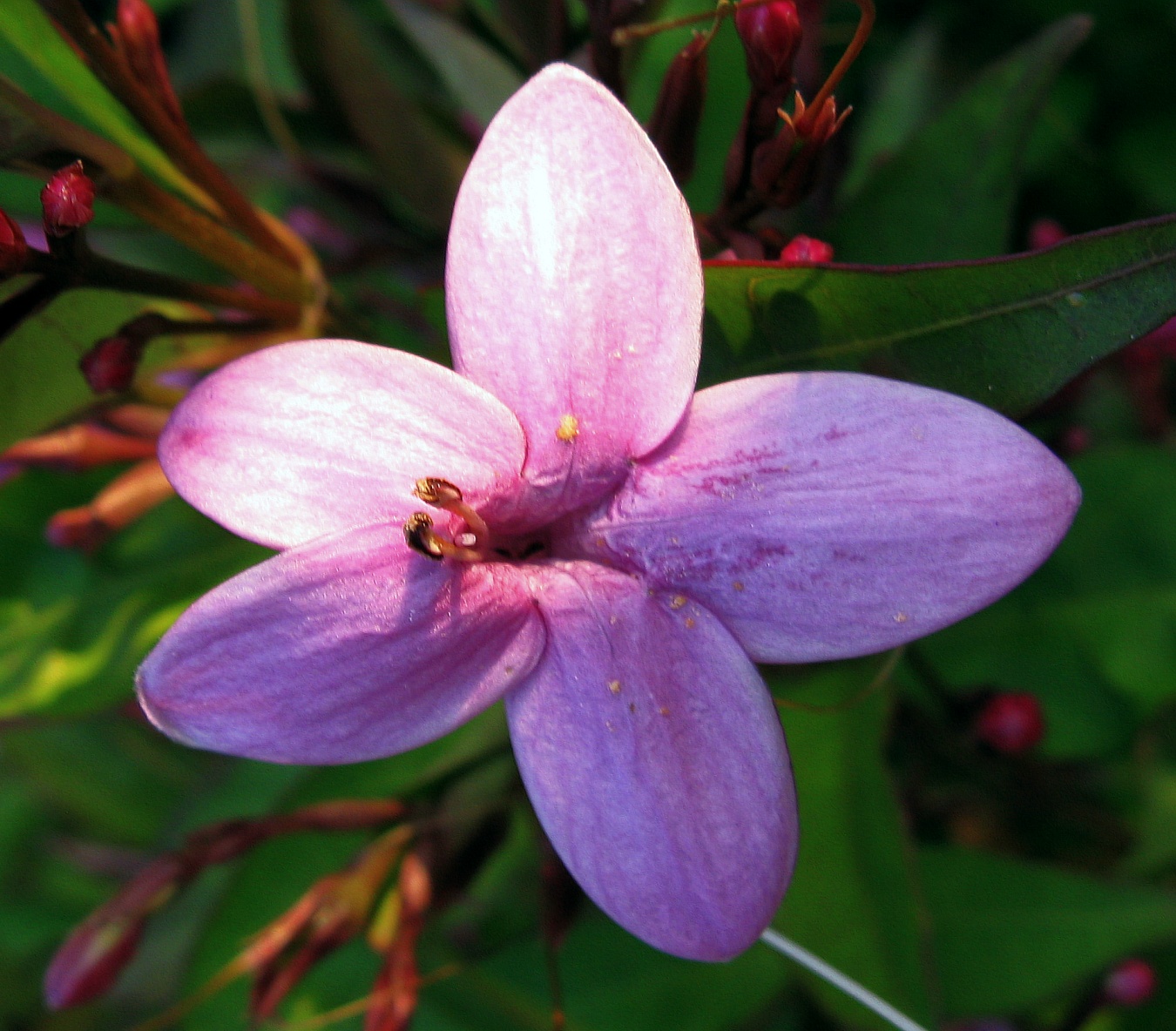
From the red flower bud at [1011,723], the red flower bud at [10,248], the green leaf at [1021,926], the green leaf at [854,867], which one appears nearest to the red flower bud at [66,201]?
the red flower bud at [10,248]

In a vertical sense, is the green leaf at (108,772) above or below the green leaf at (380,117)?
below

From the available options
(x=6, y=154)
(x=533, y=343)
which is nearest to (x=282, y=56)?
(x=6, y=154)

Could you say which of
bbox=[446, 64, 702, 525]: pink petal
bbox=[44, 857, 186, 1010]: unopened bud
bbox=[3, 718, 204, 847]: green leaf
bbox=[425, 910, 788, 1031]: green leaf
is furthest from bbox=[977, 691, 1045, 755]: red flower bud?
bbox=[3, 718, 204, 847]: green leaf

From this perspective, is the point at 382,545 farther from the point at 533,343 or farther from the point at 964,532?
the point at 964,532

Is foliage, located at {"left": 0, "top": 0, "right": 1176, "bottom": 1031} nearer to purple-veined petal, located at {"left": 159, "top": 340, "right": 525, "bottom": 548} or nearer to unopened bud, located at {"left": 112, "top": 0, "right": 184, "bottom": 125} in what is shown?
unopened bud, located at {"left": 112, "top": 0, "right": 184, "bottom": 125}

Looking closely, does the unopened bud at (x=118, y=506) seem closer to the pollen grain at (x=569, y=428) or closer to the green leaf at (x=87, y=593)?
the green leaf at (x=87, y=593)

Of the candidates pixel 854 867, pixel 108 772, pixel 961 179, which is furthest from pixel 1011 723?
pixel 108 772
